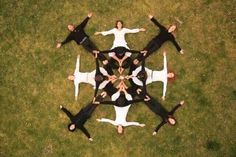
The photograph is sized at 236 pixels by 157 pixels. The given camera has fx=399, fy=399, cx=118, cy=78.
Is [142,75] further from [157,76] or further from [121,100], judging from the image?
[121,100]

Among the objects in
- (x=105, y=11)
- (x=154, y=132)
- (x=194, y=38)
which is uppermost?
(x=105, y=11)

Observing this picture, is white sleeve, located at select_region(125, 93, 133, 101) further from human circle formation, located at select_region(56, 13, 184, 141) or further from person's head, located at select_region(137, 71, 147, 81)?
person's head, located at select_region(137, 71, 147, 81)

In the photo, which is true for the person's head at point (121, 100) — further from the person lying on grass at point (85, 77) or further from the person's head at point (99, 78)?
the person's head at point (99, 78)

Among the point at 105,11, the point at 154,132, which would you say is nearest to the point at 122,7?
the point at 105,11

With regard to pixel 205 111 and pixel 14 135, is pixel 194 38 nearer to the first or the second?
pixel 205 111

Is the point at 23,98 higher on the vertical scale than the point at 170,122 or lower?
higher

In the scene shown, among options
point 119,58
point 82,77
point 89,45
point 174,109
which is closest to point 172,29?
point 119,58

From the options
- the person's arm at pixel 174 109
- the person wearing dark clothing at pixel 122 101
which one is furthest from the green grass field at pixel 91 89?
the person wearing dark clothing at pixel 122 101
